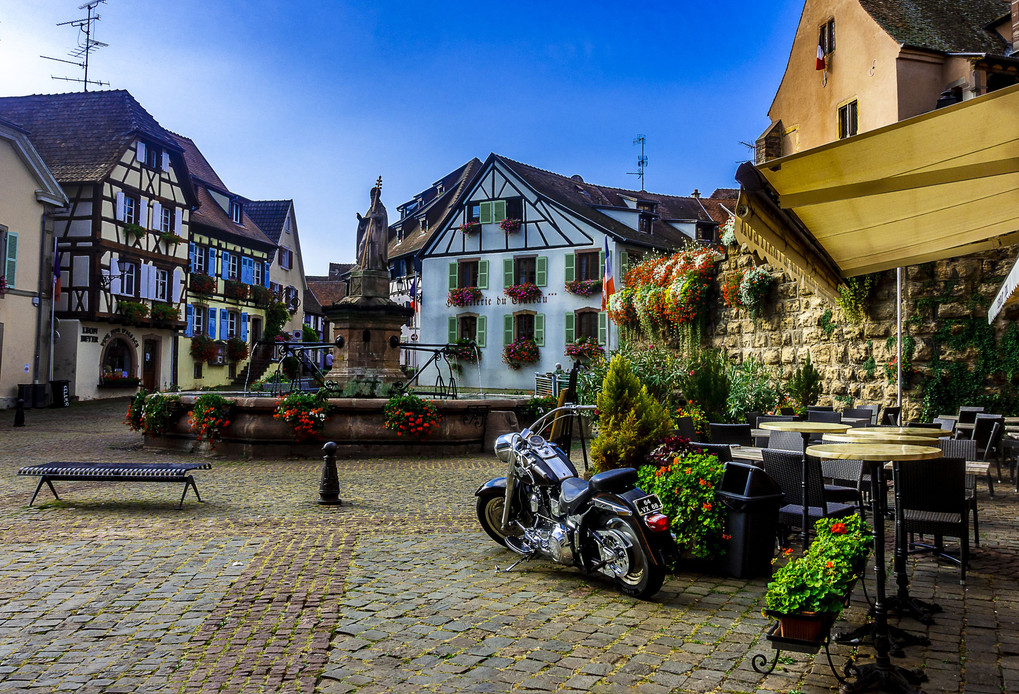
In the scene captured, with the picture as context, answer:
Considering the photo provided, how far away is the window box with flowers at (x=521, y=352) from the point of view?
3216 cm

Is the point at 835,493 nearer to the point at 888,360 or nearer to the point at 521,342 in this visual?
the point at 888,360

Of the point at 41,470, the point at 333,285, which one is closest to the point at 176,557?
the point at 41,470

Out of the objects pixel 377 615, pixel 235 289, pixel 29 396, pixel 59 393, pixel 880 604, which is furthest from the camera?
pixel 235 289

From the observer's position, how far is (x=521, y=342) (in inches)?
1276

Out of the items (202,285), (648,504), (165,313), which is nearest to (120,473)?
(648,504)

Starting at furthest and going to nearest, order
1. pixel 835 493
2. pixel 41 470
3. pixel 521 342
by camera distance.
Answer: pixel 521 342, pixel 41 470, pixel 835 493

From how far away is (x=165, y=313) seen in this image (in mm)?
30266

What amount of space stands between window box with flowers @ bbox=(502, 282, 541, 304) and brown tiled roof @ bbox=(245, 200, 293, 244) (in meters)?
15.3

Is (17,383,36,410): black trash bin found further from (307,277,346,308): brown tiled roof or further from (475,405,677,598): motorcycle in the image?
(307,277,346,308): brown tiled roof

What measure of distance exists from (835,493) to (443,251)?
30101mm

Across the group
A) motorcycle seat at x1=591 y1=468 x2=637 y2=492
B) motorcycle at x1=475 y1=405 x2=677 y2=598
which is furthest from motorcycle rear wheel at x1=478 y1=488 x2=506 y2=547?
motorcycle seat at x1=591 y1=468 x2=637 y2=492

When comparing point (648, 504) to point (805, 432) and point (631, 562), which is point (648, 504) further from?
point (805, 432)

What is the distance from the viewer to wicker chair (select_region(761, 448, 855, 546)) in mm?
5477

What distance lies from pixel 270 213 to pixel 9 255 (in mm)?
19325
